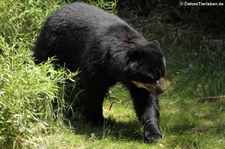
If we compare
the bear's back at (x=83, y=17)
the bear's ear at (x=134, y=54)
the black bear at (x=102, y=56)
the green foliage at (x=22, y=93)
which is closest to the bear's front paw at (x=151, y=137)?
the black bear at (x=102, y=56)

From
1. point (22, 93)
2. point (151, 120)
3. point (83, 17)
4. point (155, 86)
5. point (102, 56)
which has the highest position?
point (83, 17)

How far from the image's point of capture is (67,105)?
19.0 ft

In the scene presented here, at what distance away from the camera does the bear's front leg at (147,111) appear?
528cm

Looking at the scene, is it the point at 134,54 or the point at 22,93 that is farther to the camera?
the point at 134,54

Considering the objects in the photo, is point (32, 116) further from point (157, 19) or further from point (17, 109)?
point (157, 19)

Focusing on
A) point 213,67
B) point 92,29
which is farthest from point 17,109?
point 213,67

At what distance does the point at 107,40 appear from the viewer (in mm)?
5453

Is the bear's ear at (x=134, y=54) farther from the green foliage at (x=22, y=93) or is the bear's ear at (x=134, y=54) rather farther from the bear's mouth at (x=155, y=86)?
the green foliage at (x=22, y=93)

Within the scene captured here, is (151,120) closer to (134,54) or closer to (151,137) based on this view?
(151,137)

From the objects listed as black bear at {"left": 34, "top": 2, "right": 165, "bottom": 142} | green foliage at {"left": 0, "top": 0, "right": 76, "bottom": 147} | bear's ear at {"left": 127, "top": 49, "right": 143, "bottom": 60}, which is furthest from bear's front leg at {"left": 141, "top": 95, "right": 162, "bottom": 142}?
green foliage at {"left": 0, "top": 0, "right": 76, "bottom": 147}

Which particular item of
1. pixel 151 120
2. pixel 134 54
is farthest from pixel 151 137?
pixel 134 54

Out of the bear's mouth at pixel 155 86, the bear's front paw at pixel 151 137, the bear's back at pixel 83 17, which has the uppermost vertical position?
the bear's back at pixel 83 17

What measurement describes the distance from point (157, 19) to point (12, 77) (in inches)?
188

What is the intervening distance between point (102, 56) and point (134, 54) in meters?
0.45
